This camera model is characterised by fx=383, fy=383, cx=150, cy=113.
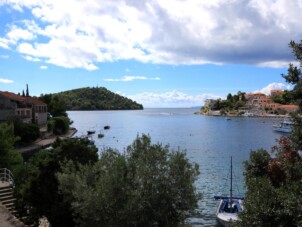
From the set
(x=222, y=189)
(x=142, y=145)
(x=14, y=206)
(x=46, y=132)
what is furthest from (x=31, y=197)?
(x=46, y=132)

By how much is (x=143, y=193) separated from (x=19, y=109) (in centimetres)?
8644

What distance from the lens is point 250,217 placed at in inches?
392

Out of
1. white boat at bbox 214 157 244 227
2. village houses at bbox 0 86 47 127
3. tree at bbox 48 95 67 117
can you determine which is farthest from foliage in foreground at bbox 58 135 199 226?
tree at bbox 48 95 67 117

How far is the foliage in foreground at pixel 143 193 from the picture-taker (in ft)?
48.1

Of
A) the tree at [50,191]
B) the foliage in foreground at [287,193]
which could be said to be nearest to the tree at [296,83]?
the foliage in foreground at [287,193]

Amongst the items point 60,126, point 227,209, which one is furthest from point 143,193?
point 60,126

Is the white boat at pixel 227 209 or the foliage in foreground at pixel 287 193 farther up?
the foliage in foreground at pixel 287 193

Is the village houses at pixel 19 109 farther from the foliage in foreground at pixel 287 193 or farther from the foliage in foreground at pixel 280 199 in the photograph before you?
the foliage in foreground at pixel 287 193

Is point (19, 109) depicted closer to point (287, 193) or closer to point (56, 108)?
point (56, 108)

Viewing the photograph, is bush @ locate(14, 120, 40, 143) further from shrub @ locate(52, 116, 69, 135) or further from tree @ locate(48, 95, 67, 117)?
tree @ locate(48, 95, 67, 117)

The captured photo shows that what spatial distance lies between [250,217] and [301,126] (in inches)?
107

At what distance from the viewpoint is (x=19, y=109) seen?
94.9 metres

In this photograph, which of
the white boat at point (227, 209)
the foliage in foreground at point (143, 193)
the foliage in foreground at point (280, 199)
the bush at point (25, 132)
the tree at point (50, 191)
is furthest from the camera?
the bush at point (25, 132)

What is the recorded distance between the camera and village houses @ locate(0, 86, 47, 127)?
3394 inches
